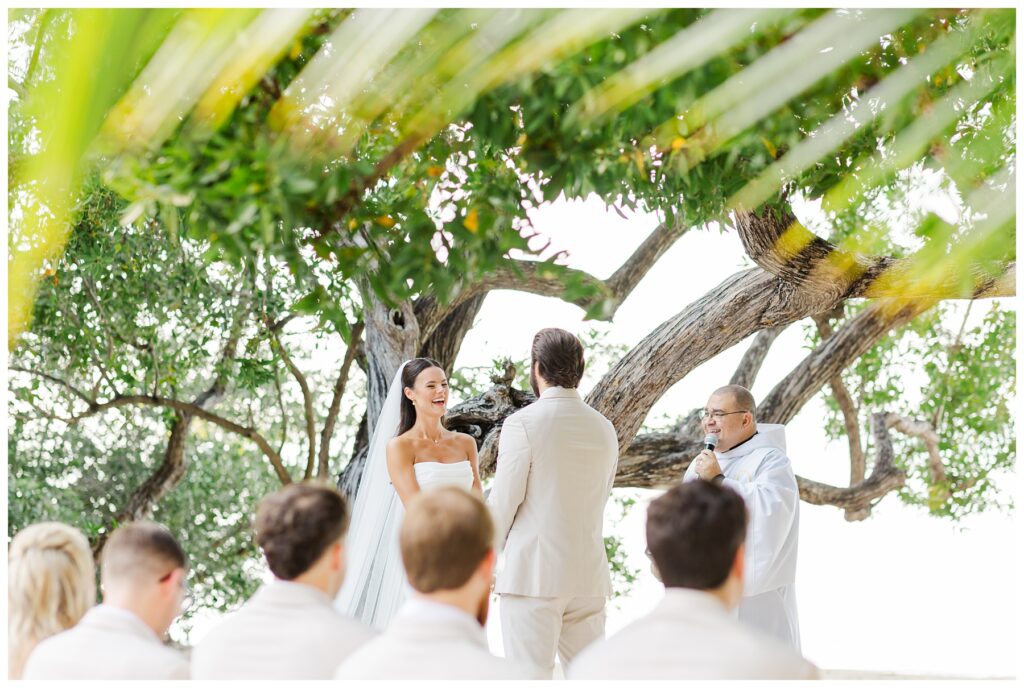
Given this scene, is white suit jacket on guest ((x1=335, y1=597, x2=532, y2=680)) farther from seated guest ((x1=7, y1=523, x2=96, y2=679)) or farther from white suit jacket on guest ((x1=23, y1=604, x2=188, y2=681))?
seated guest ((x1=7, y1=523, x2=96, y2=679))

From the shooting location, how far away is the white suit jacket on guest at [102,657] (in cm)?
196

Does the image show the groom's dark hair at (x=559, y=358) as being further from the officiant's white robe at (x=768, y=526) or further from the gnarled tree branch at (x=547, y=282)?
the officiant's white robe at (x=768, y=526)

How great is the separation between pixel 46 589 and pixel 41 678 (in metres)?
0.32

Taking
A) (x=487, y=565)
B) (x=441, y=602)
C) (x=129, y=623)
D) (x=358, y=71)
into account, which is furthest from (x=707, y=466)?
(x=358, y=71)

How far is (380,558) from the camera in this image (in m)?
5.08

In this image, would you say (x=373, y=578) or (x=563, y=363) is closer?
(x=563, y=363)

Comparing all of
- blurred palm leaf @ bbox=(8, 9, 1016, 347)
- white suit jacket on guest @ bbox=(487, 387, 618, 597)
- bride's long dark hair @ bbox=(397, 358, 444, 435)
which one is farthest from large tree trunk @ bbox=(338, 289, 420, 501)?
blurred palm leaf @ bbox=(8, 9, 1016, 347)

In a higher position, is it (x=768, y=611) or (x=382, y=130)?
(x=382, y=130)

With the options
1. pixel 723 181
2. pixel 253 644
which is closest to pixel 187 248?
pixel 723 181

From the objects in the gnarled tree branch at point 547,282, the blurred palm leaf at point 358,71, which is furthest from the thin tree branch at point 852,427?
the blurred palm leaf at point 358,71

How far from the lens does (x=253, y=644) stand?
1.96 metres

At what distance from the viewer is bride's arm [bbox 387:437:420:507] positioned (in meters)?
4.49

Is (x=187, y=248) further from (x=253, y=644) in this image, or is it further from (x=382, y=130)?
(x=253, y=644)

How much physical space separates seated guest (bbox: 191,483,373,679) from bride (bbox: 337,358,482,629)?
2338mm
